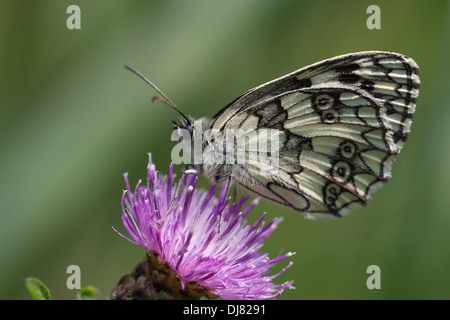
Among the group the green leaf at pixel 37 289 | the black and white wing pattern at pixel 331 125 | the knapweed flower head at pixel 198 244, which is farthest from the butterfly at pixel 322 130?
the green leaf at pixel 37 289

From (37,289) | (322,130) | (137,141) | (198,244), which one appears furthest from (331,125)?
(37,289)

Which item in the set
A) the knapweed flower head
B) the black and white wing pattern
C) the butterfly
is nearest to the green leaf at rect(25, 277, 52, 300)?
the knapweed flower head

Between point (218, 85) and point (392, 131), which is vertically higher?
point (218, 85)

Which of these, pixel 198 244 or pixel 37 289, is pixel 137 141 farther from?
pixel 37 289

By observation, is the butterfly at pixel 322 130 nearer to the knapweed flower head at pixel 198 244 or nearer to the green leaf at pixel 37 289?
the knapweed flower head at pixel 198 244

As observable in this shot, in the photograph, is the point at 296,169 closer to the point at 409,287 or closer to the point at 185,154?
the point at 185,154

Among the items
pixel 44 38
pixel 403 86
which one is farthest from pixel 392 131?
pixel 44 38
